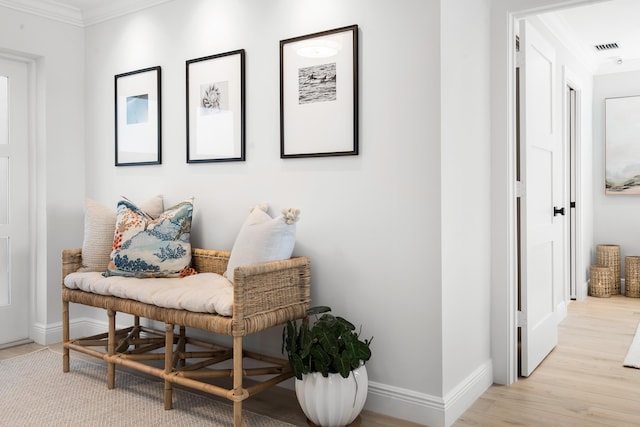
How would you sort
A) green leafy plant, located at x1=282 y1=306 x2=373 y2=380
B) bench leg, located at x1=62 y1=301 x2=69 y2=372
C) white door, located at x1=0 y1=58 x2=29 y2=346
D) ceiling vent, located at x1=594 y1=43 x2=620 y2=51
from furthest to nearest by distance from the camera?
ceiling vent, located at x1=594 y1=43 x2=620 y2=51 < white door, located at x1=0 y1=58 x2=29 y2=346 < bench leg, located at x1=62 y1=301 x2=69 y2=372 < green leafy plant, located at x1=282 y1=306 x2=373 y2=380

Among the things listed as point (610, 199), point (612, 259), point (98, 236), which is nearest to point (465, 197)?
point (98, 236)

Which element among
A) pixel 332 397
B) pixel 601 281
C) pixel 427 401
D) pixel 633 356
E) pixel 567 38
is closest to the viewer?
pixel 332 397

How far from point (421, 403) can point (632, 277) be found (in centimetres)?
411

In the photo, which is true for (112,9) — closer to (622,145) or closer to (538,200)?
(538,200)

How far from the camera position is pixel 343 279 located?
→ 2715 millimetres

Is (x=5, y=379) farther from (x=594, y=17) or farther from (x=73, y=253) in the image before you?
(x=594, y=17)

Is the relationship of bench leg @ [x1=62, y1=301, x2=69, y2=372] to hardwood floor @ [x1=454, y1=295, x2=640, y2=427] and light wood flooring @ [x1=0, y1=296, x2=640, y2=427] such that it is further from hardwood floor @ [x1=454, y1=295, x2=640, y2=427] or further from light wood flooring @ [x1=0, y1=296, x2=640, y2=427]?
hardwood floor @ [x1=454, y1=295, x2=640, y2=427]

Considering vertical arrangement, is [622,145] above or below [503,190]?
above

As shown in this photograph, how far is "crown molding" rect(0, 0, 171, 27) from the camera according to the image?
11.8 feet

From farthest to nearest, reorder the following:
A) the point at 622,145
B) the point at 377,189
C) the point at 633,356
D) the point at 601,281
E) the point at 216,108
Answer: the point at 622,145 < the point at 601,281 < the point at 633,356 < the point at 216,108 < the point at 377,189

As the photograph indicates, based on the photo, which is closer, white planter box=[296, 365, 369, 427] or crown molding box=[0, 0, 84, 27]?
white planter box=[296, 365, 369, 427]

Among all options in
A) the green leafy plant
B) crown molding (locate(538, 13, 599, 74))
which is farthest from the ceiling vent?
the green leafy plant

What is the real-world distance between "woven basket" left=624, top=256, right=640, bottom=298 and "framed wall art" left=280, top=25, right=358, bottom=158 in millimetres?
4285

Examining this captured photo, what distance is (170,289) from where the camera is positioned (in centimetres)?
268
